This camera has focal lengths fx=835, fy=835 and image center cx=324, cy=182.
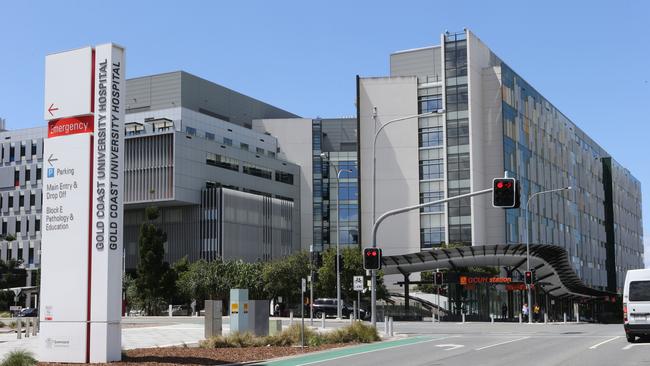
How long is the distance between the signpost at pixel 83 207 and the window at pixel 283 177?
3509 inches

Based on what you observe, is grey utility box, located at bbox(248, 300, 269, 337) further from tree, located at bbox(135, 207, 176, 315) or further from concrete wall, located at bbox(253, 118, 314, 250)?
concrete wall, located at bbox(253, 118, 314, 250)

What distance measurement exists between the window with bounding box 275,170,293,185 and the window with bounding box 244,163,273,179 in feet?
4.49

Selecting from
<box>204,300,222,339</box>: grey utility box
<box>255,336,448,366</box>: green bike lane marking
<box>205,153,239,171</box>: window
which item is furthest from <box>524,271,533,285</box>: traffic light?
<box>205,153,239,171</box>: window

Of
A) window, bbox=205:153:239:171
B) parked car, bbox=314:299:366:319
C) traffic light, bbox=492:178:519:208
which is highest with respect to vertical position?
window, bbox=205:153:239:171

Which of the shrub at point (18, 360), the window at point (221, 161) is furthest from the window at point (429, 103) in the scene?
the shrub at point (18, 360)

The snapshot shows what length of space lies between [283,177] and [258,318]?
81707 mm

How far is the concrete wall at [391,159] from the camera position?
98.1 metres

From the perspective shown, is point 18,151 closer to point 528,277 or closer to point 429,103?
point 429,103

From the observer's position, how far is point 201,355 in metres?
22.6

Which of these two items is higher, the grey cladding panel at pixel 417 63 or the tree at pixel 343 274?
the grey cladding panel at pixel 417 63

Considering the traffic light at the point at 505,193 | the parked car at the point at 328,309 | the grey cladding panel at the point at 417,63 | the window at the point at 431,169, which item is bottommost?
the parked car at the point at 328,309

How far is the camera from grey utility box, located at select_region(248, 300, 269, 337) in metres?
29.8

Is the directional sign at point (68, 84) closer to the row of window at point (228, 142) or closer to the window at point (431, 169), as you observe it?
the row of window at point (228, 142)

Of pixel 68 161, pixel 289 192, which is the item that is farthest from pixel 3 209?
pixel 68 161
